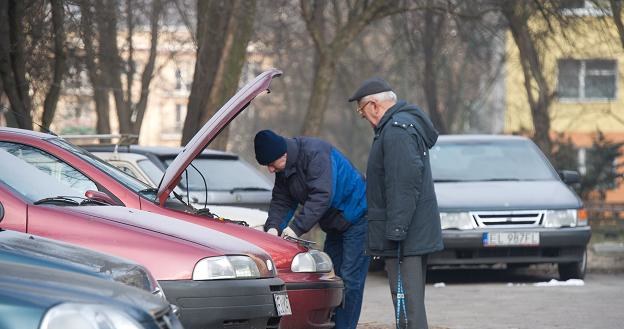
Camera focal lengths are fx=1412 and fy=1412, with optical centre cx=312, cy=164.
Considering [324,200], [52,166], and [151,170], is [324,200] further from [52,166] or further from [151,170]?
[151,170]

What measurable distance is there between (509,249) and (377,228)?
5.87 metres

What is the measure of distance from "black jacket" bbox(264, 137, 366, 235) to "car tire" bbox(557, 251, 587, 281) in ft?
17.8

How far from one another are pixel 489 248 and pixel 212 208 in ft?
11.7

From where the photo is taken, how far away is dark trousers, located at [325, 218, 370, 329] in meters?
10.0

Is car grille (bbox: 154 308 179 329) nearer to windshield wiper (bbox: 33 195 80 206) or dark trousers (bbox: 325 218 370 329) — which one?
windshield wiper (bbox: 33 195 80 206)

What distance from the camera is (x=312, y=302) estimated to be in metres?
9.08

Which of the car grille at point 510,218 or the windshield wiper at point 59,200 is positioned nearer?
the windshield wiper at point 59,200

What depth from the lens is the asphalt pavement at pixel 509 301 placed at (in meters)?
11.3

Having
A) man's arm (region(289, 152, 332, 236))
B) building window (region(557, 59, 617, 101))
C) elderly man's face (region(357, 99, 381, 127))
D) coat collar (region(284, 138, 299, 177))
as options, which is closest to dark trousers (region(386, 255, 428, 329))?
elderly man's face (region(357, 99, 381, 127))

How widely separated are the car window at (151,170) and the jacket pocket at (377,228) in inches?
181

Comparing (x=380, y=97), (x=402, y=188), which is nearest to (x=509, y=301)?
(x=380, y=97)

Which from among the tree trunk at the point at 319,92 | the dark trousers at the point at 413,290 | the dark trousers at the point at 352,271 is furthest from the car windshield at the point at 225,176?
the tree trunk at the point at 319,92

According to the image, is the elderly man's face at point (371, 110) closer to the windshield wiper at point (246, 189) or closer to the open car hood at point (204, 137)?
the open car hood at point (204, 137)

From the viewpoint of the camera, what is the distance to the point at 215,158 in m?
14.9
